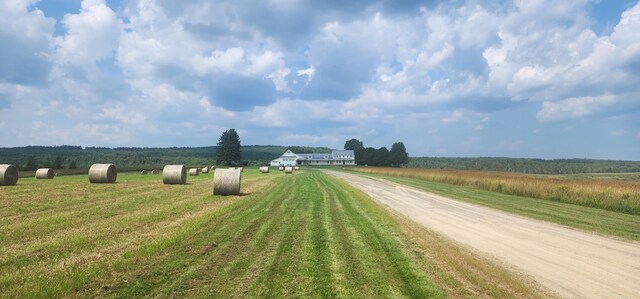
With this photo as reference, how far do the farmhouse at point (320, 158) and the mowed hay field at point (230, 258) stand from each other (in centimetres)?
15382

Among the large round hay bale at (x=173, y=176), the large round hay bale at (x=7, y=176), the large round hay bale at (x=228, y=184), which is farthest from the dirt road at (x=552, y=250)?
the large round hay bale at (x=7, y=176)

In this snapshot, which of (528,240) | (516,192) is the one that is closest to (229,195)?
(528,240)

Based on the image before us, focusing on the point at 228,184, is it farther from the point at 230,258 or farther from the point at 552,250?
the point at 552,250

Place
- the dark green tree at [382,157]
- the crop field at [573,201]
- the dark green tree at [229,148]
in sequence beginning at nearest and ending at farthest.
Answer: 1. the crop field at [573,201]
2. the dark green tree at [229,148]
3. the dark green tree at [382,157]

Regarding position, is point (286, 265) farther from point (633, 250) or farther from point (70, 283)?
point (633, 250)

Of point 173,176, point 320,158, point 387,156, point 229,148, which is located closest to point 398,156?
point 387,156

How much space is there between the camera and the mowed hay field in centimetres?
690

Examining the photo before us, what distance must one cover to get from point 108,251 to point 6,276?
7.21 feet

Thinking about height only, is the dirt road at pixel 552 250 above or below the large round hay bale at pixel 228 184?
below

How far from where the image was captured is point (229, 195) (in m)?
23.3

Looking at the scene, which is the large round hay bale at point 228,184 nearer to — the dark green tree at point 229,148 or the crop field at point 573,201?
the crop field at point 573,201

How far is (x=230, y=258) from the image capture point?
29.0 feet

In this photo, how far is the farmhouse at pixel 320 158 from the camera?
169 metres

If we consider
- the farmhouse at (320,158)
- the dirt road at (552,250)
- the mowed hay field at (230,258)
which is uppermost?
the farmhouse at (320,158)
